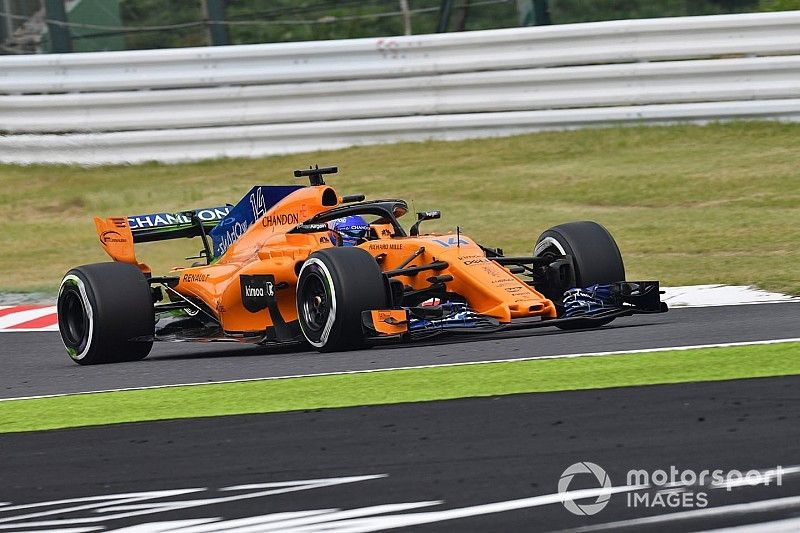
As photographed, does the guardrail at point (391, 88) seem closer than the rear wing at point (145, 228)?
No

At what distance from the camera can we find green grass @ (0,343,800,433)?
6.35m

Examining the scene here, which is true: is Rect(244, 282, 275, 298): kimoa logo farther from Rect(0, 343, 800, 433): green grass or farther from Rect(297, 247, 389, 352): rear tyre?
Rect(0, 343, 800, 433): green grass

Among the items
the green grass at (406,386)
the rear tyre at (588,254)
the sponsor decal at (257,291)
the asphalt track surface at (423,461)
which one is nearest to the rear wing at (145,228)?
the sponsor decal at (257,291)

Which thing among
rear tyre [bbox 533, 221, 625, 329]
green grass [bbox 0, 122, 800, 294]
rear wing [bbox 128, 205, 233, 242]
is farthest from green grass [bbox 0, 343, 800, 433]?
green grass [bbox 0, 122, 800, 294]

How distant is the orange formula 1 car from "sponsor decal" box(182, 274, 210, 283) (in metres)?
0.01

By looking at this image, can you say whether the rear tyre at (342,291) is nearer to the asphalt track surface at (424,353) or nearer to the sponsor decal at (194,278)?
the asphalt track surface at (424,353)

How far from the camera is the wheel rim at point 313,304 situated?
27.1ft

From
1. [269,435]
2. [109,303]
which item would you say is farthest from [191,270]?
[269,435]

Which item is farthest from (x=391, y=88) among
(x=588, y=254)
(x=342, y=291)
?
(x=342, y=291)

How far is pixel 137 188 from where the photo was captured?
15.4 m

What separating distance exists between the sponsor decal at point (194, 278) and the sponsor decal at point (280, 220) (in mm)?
598

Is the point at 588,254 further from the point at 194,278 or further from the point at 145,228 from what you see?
the point at 145,228

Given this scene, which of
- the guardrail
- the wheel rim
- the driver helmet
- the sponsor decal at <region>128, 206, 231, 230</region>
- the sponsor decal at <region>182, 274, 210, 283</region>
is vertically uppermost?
the guardrail

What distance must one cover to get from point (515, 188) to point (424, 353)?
6.70 metres
